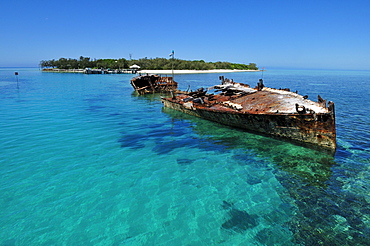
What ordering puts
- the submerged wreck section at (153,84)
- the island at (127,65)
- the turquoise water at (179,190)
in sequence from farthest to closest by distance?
the island at (127,65) < the submerged wreck section at (153,84) < the turquoise water at (179,190)

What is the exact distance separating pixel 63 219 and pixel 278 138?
1167 centimetres

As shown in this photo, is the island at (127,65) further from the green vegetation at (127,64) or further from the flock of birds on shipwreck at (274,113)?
the flock of birds on shipwreck at (274,113)

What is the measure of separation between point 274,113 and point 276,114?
20 cm

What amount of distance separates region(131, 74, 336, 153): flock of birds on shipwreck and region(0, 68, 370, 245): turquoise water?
2.56ft

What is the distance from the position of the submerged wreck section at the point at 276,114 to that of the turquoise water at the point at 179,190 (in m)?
0.80

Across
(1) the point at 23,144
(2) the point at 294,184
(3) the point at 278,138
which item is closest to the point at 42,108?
(1) the point at 23,144

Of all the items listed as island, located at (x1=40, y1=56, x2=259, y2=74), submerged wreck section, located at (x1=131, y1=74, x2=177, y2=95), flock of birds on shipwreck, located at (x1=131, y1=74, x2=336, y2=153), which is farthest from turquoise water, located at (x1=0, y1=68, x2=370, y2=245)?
island, located at (x1=40, y1=56, x2=259, y2=74)

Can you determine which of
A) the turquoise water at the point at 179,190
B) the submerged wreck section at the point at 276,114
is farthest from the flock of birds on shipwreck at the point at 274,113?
the turquoise water at the point at 179,190

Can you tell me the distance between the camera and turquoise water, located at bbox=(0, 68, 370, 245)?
19.4 feet

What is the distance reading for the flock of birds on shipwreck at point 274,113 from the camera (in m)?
11.4

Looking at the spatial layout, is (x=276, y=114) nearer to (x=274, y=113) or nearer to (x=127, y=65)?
(x=274, y=113)

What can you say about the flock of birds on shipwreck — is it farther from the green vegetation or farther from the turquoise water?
the green vegetation

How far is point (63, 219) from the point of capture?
6.36 m

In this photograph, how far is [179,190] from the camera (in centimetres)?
790
